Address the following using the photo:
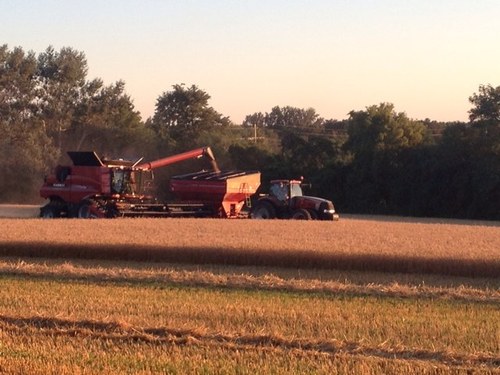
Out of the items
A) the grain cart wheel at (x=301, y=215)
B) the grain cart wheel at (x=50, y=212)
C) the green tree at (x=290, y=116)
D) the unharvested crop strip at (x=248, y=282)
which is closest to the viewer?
the unharvested crop strip at (x=248, y=282)

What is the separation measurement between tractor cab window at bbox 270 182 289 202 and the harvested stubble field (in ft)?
20.7

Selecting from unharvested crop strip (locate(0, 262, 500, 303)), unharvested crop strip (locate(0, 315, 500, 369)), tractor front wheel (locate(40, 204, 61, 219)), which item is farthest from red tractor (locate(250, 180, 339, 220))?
unharvested crop strip (locate(0, 315, 500, 369))

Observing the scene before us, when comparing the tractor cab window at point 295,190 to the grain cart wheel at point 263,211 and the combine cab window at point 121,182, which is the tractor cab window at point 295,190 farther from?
the combine cab window at point 121,182

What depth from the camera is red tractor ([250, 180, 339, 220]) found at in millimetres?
30234

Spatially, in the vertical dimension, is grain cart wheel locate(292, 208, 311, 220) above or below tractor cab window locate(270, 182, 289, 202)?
below

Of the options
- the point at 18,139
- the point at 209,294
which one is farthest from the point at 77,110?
the point at 209,294

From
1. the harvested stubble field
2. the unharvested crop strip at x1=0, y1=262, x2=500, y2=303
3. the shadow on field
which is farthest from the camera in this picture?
the shadow on field

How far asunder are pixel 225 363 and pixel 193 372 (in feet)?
1.42

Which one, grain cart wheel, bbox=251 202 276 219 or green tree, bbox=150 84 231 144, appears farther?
green tree, bbox=150 84 231 144

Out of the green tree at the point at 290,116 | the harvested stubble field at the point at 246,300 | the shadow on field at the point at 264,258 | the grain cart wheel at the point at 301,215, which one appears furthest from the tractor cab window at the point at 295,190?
the green tree at the point at 290,116

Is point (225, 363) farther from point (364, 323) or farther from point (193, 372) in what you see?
point (364, 323)

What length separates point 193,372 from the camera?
7402 mm

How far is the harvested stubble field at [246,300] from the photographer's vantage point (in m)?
8.00

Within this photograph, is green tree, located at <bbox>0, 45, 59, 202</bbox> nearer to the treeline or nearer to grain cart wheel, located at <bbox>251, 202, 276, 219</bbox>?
the treeline
